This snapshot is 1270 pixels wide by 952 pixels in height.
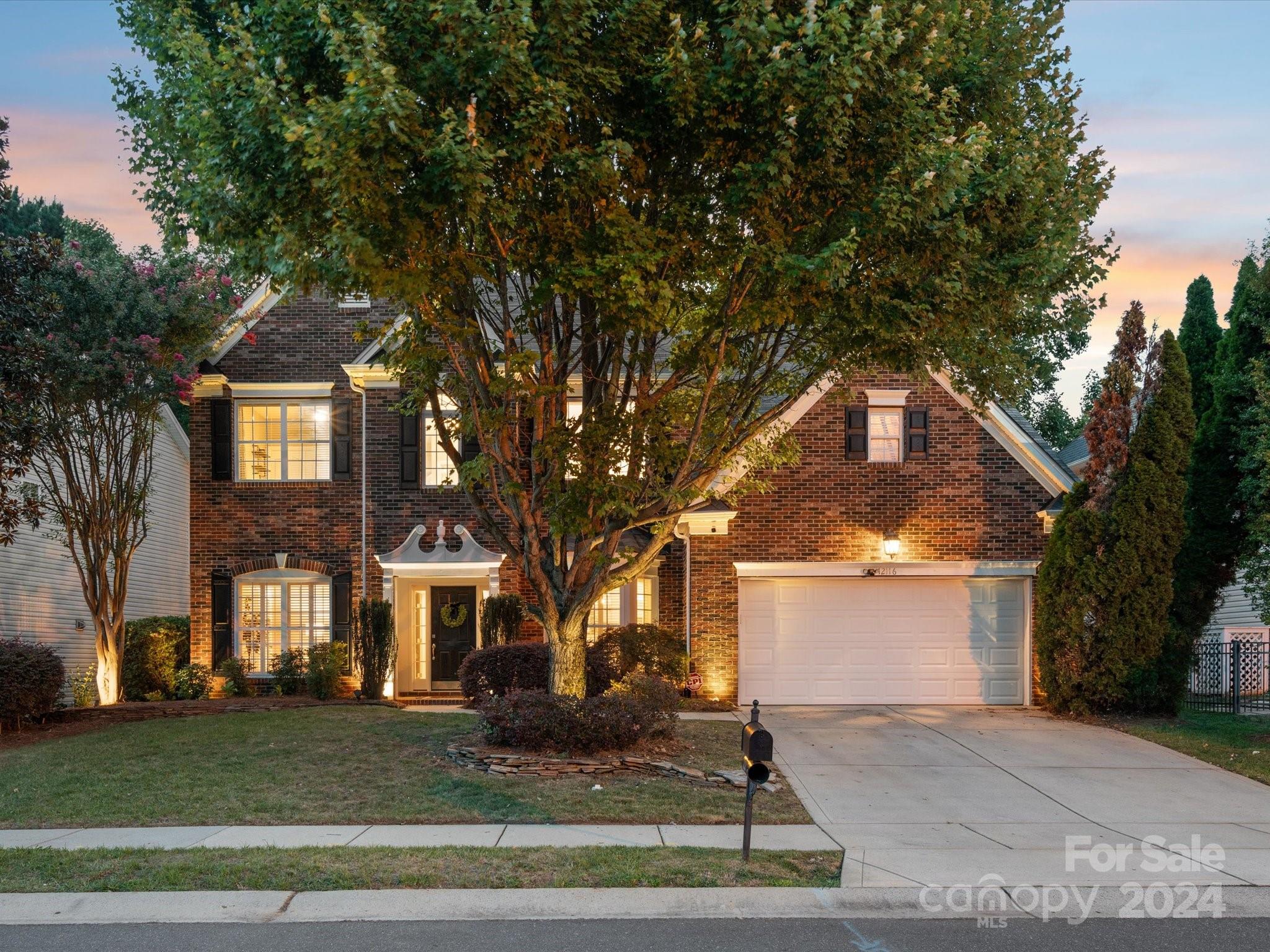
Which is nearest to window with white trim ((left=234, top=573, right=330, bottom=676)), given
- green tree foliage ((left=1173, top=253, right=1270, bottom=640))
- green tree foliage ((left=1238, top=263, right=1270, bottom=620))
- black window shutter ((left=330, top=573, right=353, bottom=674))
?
black window shutter ((left=330, top=573, right=353, bottom=674))

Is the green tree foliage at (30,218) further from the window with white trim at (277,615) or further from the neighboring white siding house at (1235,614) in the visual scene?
the neighboring white siding house at (1235,614)

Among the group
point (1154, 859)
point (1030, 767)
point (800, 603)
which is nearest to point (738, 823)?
point (1154, 859)

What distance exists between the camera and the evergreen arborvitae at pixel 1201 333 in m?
22.4

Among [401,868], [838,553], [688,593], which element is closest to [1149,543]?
[838,553]

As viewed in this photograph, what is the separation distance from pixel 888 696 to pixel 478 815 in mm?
9762

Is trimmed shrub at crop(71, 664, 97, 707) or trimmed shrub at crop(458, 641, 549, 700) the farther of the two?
trimmed shrub at crop(71, 664, 97, 707)

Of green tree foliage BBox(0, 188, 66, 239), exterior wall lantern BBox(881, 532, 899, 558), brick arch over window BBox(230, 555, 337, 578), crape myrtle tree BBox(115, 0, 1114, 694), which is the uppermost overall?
green tree foliage BBox(0, 188, 66, 239)

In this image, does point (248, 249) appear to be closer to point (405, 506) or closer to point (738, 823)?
point (738, 823)

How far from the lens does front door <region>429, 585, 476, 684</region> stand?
756 inches

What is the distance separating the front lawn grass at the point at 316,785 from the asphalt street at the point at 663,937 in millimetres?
2740

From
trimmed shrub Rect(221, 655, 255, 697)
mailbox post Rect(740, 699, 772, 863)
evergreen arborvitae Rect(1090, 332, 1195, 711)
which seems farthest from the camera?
trimmed shrub Rect(221, 655, 255, 697)

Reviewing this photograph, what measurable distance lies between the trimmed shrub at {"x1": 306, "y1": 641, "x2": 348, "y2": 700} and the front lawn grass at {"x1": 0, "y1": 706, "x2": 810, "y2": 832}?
132 inches

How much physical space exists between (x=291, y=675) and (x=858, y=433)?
10.6m

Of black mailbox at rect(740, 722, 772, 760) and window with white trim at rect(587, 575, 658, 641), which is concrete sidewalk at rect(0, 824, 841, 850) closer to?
black mailbox at rect(740, 722, 772, 760)
